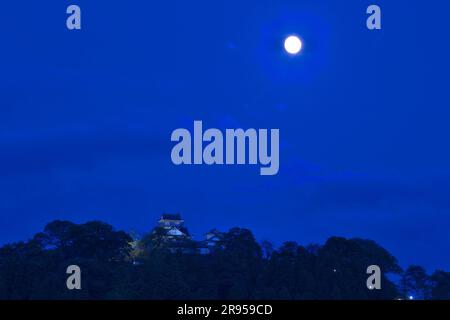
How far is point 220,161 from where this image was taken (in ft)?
52.2

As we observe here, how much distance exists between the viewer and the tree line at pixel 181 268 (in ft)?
94.3

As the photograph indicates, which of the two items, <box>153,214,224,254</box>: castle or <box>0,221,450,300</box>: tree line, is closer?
<box>0,221,450,300</box>: tree line

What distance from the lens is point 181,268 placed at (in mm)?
30188

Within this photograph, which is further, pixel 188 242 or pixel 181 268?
pixel 188 242

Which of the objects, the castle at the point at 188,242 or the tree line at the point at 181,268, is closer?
the tree line at the point at 181,268

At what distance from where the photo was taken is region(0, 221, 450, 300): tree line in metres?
28.8

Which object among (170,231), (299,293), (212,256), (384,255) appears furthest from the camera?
(170,231)
